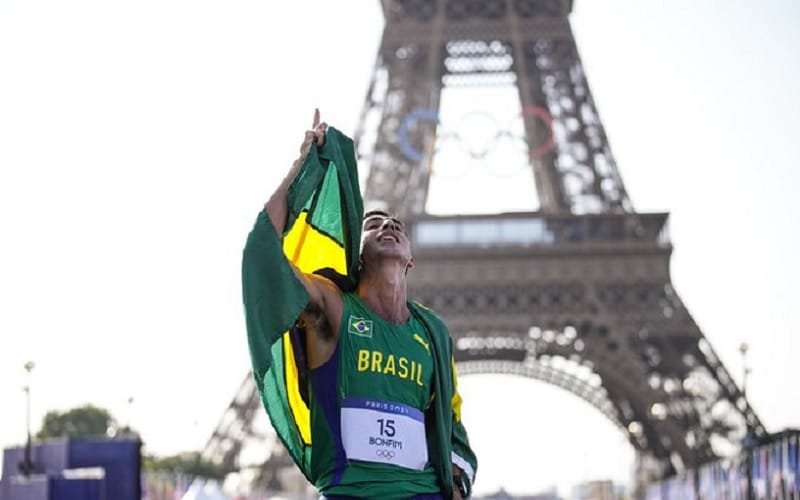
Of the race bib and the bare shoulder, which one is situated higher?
the bare shoulder

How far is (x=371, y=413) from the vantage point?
5.43m

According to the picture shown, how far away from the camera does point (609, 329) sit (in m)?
49.5

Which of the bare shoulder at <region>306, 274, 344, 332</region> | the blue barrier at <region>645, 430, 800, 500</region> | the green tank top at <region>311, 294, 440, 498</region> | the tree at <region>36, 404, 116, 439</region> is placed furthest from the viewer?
the tree at <region>36, 404, 116, 439</region>

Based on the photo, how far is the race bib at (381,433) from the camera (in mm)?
5383

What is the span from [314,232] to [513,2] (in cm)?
4936

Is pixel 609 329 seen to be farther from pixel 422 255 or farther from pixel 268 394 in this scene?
pixel 268 394

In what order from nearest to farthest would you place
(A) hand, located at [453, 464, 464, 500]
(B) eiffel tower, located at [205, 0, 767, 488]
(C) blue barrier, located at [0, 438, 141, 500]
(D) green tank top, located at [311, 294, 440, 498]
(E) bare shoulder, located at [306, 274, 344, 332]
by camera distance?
(D) green tank top, located at [311, 294, 440, 498] → (E) bare shoulder, located at [306, 274, 344, 332] → (A) hand, located at [453, 464, 464, 500] → (C) blue barrier, located at [0, 438, 141, 500] → (B) eiffel tower, located at [205, 0, 767, 488]

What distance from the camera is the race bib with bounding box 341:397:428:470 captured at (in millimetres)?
5383

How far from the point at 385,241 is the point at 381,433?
0.72 meters

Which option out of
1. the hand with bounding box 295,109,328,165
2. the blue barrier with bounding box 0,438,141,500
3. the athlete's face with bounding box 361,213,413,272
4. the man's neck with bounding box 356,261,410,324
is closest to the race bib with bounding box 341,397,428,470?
the man's neck with bounding box 356,261,410,324

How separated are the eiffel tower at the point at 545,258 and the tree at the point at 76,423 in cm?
2859

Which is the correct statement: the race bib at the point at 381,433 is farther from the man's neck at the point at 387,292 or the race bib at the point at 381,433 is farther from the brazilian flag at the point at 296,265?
the man's neck at the point at 387,292

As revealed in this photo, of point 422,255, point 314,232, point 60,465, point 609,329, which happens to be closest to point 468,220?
point 422,255

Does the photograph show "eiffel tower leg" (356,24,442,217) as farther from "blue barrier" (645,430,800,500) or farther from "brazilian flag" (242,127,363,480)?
"brazilian flag" (242,127,363,480)
